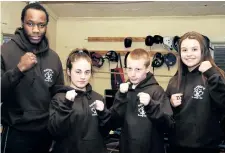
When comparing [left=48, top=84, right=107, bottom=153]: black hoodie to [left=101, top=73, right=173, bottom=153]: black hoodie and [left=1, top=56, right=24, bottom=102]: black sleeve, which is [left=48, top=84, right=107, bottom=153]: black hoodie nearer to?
[left=101, top=73, right=173, bottom=153]: black hoodie

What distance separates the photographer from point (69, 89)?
73.8 inches

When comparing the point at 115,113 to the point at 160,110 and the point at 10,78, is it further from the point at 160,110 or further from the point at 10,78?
the point at 10,78

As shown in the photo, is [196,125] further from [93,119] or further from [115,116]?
[93,119]

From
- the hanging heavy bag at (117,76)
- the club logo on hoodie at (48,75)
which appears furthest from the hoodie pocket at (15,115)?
the hanging heavy bag at (117,76)

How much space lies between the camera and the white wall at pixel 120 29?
4.76 m

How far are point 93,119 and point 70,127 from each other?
164mm

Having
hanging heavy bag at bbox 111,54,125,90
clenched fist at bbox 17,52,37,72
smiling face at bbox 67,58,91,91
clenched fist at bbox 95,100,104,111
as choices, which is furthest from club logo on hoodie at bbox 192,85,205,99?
hanging heavy bag at bbox 111,54,125,90

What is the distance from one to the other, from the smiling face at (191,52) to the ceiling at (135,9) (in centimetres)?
238

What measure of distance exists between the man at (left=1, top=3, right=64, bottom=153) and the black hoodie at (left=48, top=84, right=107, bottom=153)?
11 centimetres

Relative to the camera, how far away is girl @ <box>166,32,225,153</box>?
1.82 m

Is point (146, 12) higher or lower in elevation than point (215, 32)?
higher

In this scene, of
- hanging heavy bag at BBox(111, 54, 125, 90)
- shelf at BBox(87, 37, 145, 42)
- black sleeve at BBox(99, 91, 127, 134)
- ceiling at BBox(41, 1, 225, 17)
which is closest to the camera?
black sleeve at BBox(99, 91, 127, 134)

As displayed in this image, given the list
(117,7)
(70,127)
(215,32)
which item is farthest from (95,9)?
(70,127)

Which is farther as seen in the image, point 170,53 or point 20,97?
point 170,53
